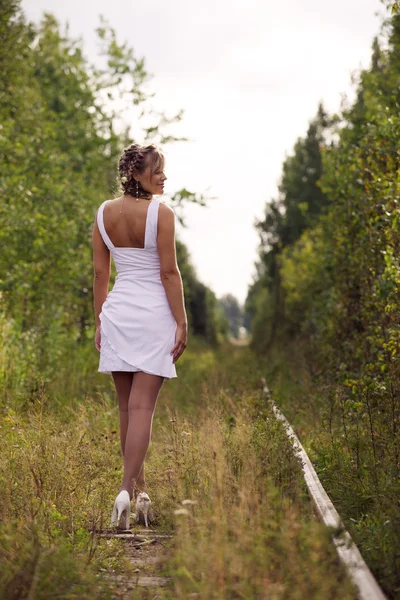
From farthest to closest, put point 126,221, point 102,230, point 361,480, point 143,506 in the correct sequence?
point 361,480 < point 102,230 < point 126,221 < point 143,506

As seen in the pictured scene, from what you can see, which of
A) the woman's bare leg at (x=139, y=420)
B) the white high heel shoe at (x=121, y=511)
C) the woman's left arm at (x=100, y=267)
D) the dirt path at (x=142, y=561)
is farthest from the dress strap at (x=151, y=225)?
the dirt path at (x=142, y=561)

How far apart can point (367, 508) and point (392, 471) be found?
1.04 feet

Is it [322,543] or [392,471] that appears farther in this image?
[392,471]

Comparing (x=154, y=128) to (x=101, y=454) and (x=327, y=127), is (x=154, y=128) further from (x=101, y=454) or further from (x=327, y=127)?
(x=327, y=127)

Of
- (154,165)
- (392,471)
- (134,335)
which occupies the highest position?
(154,165)

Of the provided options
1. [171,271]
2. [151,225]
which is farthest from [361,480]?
[151,225]

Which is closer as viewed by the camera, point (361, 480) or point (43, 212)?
point (361, 480)

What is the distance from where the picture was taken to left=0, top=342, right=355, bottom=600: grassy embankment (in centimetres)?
311

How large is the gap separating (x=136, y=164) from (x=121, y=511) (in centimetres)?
225

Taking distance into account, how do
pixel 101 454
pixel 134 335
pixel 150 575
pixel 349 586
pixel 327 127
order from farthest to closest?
pixel 327 127 < pixel 101 454 < pixel 134 335 < pixel 150 575 < pixel 349 586

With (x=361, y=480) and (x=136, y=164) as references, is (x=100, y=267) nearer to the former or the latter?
(x=136, y=164)

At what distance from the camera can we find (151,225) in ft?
15.6

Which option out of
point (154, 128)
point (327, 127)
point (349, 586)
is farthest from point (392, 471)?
point (327, 127)

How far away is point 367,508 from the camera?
195 inches
